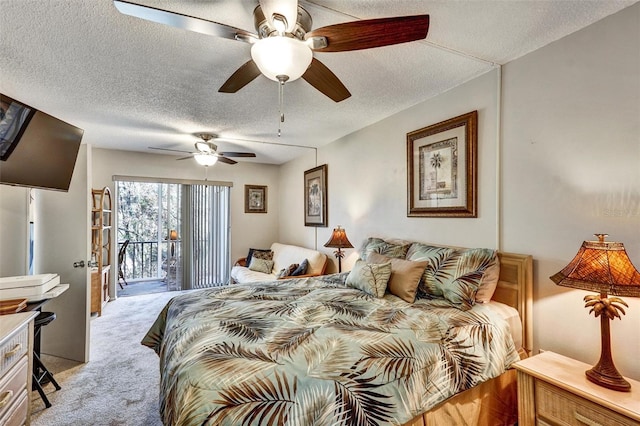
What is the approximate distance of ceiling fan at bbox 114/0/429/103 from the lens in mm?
1246

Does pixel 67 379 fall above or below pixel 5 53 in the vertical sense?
below

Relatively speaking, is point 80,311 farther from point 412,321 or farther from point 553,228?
point 553,228

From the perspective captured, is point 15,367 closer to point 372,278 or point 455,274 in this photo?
point 372,278

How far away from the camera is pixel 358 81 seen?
2.40 metres

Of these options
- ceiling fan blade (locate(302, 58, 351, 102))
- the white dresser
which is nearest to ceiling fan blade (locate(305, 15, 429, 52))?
ceiling fan blade (locate(302, 58, 351, 102))

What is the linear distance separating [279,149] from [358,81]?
2521mm

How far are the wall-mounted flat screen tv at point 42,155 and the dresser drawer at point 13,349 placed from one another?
1.07 metres

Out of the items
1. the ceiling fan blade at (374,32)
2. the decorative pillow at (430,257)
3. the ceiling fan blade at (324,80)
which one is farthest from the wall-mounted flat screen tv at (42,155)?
the decorative pillow at (430,257)

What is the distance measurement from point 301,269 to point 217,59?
2688mm

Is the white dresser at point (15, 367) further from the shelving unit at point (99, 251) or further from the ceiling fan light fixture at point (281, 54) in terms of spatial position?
the shelving unit at point (99, 251)

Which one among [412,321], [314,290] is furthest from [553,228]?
[314,290]

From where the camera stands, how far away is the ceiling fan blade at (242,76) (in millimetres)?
1703

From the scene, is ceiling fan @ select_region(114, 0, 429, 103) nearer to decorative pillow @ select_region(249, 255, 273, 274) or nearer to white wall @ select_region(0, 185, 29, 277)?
white wall @ select_region(0, 185, 29, 277)

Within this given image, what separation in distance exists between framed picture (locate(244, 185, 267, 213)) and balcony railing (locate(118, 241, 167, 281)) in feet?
7.45
